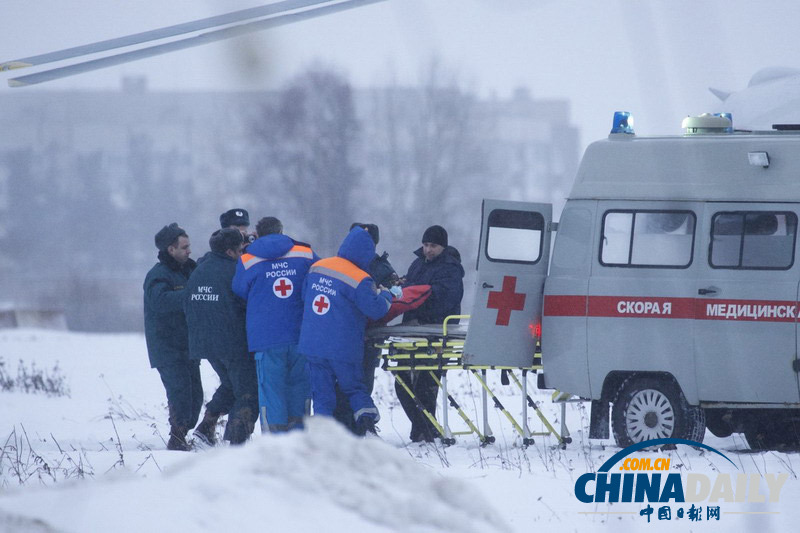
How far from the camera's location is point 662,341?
8.29 metres

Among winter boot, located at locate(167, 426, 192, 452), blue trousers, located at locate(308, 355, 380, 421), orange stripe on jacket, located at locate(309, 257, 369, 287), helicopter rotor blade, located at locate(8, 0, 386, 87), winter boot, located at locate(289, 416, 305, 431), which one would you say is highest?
helicopter rotor blade, located at locate(8, 0, 386, 87)

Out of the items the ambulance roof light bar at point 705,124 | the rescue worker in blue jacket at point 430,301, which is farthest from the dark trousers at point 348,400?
the ambulance roof light bar at point 705,124

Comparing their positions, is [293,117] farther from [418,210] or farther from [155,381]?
[418,210]

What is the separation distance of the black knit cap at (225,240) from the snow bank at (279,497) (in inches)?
168

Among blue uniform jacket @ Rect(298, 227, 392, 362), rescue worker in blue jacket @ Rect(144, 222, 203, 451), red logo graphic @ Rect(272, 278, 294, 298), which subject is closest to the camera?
Answer: blue uniform jacket @ Rect(298, 227, 392, 362)

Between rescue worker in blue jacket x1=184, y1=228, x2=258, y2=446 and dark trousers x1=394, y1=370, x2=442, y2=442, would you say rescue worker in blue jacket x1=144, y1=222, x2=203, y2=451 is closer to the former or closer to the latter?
rescue worker in blue jacket x1=184, y1=228, x2=258, y2=446

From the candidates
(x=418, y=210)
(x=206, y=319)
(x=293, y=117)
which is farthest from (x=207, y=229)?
(x=206, y=319)

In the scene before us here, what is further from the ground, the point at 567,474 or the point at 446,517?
the point at 446,517

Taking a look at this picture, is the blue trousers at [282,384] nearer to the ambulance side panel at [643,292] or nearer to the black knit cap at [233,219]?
the black knit cap at [233,219]

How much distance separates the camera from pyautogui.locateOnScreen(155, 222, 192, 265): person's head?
9.08m

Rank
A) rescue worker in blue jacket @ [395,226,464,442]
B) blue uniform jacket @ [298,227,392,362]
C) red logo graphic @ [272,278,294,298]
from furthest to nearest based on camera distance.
→ rescue worker in blue jacket @ [395,226,464,442]
red logo graphic @ [272,278,294,298]
blue uniform jacket @ [298,227,392,362]

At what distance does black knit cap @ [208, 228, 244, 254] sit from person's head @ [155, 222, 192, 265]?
1.64ft

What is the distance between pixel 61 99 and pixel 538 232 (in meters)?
4.87

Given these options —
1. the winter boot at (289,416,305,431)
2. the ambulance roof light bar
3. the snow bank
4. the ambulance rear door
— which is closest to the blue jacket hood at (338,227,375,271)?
the ambulance rear door
